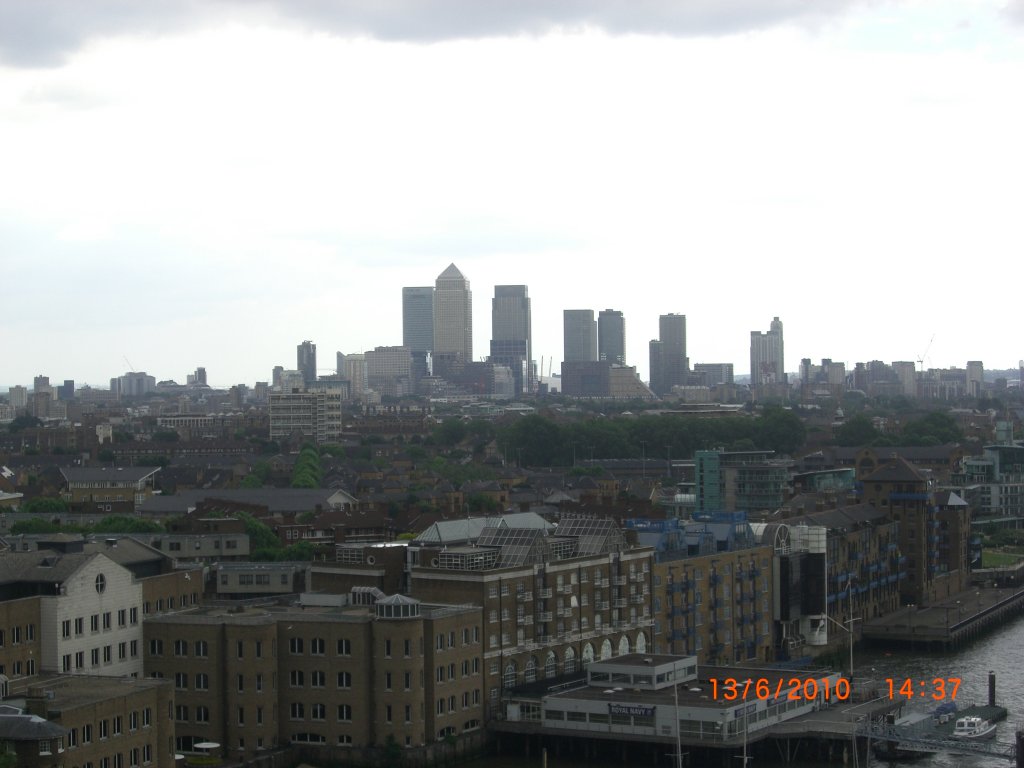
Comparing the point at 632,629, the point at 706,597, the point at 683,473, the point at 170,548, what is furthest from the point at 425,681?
the point at 683,473

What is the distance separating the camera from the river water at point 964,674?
48875 mm

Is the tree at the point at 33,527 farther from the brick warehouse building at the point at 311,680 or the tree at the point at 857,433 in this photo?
the tree at the point at 857,433

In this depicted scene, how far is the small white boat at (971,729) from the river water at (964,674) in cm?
54

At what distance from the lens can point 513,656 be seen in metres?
51.9

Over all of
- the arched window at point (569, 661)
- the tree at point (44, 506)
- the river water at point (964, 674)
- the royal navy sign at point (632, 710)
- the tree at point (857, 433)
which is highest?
the tree at point (857, 433)

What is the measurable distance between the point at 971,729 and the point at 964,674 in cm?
1520

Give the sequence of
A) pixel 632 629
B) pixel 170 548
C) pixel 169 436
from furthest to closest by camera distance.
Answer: pixel 169 436
pixel 170 548
pixel 632 629

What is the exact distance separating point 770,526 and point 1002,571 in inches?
1199

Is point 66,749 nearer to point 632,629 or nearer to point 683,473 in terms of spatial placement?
point 632,629

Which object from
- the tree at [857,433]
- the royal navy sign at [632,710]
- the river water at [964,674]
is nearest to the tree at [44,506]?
the river water at [964,674]

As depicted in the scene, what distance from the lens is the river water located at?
160 ft
